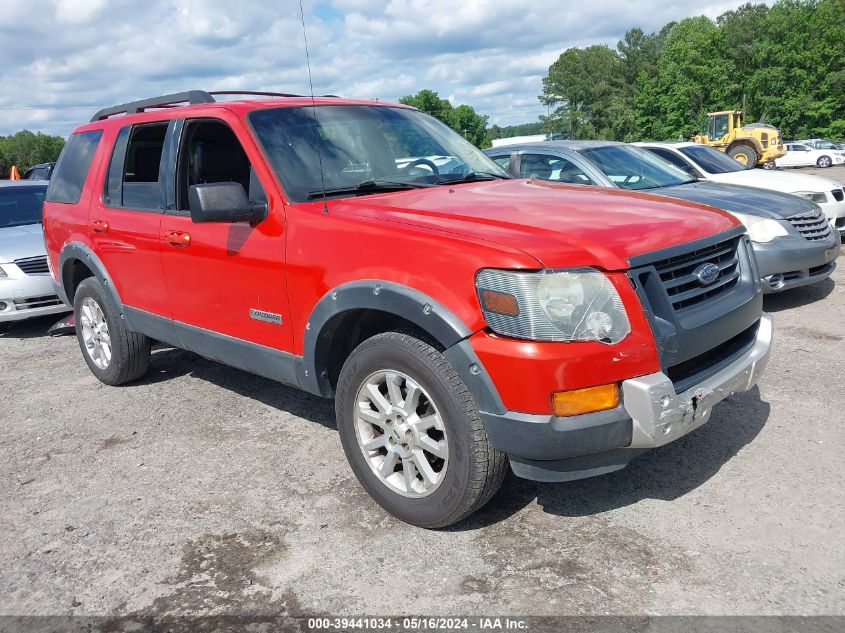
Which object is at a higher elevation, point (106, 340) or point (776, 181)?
point (776, 181)

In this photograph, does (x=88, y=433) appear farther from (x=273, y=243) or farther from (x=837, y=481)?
(x=837, y=481)

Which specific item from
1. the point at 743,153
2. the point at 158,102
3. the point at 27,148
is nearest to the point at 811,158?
the point at 743,153

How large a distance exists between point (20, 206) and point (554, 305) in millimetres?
8498

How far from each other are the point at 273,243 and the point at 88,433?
2116mm

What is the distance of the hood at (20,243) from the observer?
7.79 meters

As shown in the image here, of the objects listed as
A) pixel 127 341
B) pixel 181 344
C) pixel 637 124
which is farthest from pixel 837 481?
pixel 637 124

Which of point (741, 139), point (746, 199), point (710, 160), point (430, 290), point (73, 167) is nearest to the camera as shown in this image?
point (430, 290)

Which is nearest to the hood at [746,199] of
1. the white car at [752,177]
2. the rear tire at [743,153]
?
the white car at [752,177]

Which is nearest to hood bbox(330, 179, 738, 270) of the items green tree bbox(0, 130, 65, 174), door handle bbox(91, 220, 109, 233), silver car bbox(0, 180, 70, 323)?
door handle bbox(91, 220, 109, 233)

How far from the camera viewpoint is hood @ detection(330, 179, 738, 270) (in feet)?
9.23

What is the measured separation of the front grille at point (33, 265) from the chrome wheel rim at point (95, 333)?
8.34ft

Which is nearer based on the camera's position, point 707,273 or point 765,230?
point 707,273

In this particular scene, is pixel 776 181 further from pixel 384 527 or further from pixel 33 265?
pixel 33 265

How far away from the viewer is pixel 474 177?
4.29 meters
